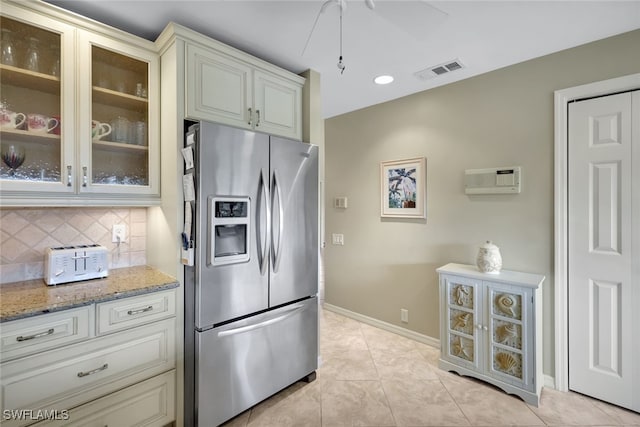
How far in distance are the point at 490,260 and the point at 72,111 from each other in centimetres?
294

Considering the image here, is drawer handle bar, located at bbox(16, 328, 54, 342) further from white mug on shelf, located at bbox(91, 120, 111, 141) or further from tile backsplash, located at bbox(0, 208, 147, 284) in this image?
white mug on shelf, located at bbox(91, 120, 111, 141)

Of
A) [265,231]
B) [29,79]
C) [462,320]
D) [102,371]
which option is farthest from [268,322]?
[29,79]

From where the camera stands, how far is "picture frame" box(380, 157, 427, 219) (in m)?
2.95

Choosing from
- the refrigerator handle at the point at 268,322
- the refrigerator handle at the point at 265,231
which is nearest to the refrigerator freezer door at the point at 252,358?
the refrigerator handle at the point at 268,322

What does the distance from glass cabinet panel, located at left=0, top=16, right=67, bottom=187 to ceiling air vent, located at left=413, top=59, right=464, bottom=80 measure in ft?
8.22

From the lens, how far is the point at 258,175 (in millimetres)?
1926

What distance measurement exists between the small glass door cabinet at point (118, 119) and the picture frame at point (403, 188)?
223cm

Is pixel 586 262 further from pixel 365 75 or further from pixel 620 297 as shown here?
pixel 365 75

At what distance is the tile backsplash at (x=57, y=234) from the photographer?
5.48 ft

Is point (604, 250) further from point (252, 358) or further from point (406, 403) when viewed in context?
point (252, 358)

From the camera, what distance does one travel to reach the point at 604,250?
6.69ft

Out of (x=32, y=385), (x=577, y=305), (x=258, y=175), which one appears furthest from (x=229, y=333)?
(x=577, y=305)

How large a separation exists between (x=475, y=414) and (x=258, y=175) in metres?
2.15

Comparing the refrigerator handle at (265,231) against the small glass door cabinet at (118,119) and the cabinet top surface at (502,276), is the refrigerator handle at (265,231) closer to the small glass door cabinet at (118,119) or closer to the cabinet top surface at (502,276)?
the small glass door cabinet at (118,119)
